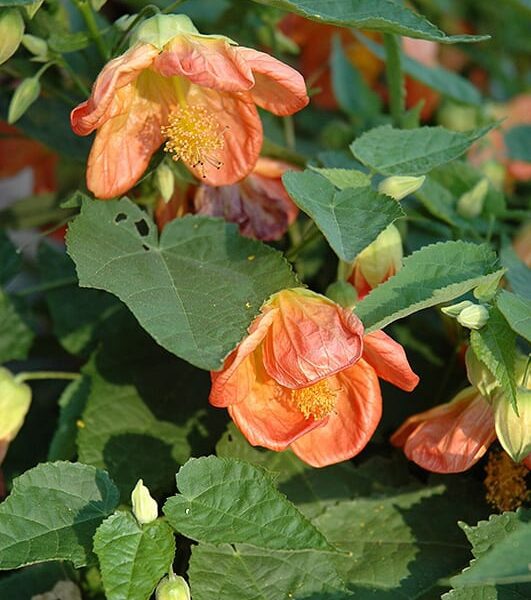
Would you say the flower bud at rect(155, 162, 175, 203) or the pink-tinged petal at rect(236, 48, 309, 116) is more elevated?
the pink-tinged petal at rect(236, 48, 309, 116)

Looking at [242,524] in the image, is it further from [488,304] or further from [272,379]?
[488,304]

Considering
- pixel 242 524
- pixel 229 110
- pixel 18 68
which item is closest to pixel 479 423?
pixel 242 524

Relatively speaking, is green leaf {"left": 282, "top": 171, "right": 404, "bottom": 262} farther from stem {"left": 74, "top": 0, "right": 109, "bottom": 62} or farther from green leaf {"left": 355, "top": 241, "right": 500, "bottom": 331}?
stem {"left": 74, "top": 0, "right": 109, "bottom": 62}

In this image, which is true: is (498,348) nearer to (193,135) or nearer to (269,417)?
(269,417)

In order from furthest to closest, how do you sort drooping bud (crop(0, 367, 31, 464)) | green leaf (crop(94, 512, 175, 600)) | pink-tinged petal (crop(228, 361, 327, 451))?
drooping bud (crop(0, 367, 31, 464)), pink-tinged petal (crop(228, 361, 327, 451)), green leaf (crop(94, 512, 175, 600))

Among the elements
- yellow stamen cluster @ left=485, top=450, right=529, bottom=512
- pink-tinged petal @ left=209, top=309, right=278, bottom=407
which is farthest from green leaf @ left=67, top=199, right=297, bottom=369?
yellow stamen cluster @ left=485, top=450, right=529, bottom=512

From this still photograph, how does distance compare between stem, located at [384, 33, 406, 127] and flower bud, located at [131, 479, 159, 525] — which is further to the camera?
stem, located at [384, 33, 406, 127]
